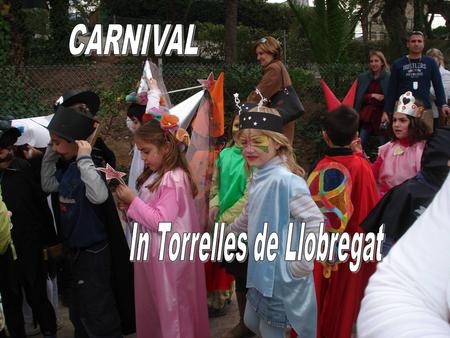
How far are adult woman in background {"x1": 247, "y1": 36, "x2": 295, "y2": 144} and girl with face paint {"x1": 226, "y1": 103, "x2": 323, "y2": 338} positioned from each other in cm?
243

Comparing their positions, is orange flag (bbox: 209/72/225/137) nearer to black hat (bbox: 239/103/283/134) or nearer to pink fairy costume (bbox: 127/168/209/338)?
pink fairy costume (bbox: 127/168/209/338)

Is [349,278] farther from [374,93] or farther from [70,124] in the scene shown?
[374,93]

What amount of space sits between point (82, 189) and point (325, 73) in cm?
804

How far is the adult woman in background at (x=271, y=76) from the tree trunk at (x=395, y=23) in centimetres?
876

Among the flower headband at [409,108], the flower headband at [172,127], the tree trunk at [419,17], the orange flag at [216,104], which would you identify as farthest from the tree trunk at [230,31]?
the tree trunk at [419,17]

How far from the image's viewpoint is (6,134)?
3674 mm

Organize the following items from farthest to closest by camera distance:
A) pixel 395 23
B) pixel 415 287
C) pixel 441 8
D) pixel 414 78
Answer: pixel 441 8 < pixel 395 23 < pixel 414 78 < pixel 415 287

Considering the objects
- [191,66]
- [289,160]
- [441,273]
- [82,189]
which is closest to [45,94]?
[191,66]

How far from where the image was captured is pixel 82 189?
141 inches

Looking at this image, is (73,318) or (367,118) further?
(367,118)

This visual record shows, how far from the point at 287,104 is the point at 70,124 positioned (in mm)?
2683

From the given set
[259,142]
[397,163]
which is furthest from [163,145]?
[397,163]

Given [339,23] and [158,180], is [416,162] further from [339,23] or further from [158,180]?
[339,23]

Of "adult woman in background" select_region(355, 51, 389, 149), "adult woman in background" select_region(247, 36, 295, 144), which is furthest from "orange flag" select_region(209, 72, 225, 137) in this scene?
"adult woman in background" select_region(355, 51, 389, 149)
